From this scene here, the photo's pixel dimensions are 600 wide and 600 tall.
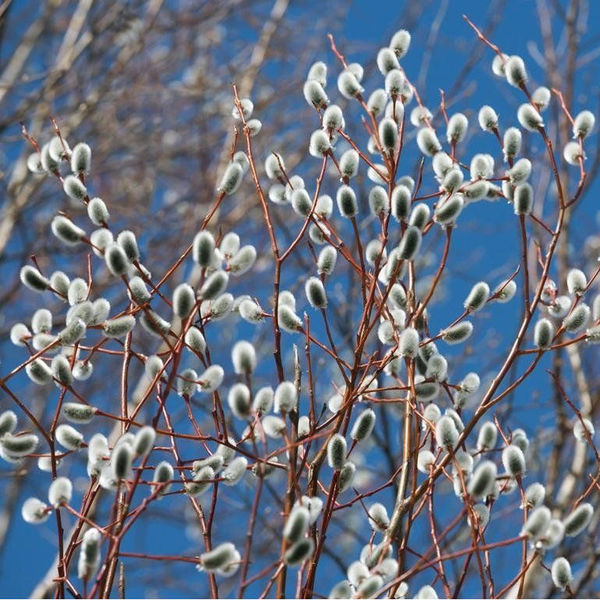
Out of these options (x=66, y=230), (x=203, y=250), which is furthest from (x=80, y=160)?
(x=203, y=250)

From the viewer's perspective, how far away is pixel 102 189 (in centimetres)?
513

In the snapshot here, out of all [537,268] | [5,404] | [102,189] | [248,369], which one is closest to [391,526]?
[248,369]

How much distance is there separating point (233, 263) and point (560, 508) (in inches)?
68.1

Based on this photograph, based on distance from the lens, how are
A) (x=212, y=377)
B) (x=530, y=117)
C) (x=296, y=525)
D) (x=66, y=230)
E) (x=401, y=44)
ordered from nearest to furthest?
(x=296, y=525)
(x=212, y=377)
(x=66, y=230)
(x=530, y=117)
(x=401, y=44)

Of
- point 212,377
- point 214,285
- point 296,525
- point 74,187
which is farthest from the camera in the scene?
point 74,187

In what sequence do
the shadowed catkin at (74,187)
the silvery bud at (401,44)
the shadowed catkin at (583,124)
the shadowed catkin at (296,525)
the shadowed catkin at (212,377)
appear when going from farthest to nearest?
the silvery bud at (401,44), the shadowed catkin at (583,124), the shadowed catkin at (74,187), the shadowed catkin at (212,377), the shadowed catkin at (296,525)

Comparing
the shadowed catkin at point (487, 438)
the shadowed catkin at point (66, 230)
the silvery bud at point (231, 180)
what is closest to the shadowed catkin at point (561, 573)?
the shadowed catkin at point (487, 438)

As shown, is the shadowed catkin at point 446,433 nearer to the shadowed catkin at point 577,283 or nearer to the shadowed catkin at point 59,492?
the shadowed catkin at point 577,283

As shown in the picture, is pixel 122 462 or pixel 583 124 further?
pixel 583 124

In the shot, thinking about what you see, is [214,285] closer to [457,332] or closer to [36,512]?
[36,512]

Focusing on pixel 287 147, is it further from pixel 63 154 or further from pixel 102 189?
pixel 63 154

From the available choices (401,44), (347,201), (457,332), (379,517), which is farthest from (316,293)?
(401,44)

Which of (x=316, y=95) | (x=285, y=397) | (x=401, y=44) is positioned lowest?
(x=285, y=397)

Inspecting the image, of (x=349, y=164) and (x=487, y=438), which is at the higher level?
(x=349, y=164)
